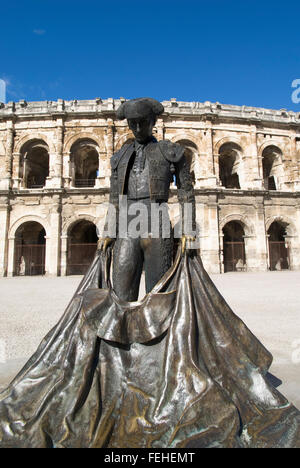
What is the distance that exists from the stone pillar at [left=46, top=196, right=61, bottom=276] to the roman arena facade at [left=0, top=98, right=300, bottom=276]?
0.18ft

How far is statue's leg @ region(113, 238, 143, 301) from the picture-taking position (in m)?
2.16

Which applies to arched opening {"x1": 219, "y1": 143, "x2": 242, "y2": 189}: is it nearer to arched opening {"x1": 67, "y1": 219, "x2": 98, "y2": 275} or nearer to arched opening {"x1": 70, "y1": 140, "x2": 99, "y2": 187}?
arched opening {"x1": 70, "y1": 140, "x2": 99, "y2": 187}

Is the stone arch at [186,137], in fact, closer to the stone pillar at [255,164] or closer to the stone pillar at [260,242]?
the stone pillar at [255,164]

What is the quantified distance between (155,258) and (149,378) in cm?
85

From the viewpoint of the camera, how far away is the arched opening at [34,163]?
16.5 metres

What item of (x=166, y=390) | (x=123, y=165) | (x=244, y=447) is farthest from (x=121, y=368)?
(x=123, y=165)

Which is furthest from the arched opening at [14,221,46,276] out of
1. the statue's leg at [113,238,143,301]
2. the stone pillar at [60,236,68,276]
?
the statue's leg at [113,238,143,301]

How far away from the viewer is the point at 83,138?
16391 millimetres

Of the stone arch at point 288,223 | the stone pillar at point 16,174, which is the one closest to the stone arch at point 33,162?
the stone pillar at point 16,174

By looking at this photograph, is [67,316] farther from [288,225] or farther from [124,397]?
[288,225]

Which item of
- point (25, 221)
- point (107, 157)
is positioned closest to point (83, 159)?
point (107, 157)

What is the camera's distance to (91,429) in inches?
60.4

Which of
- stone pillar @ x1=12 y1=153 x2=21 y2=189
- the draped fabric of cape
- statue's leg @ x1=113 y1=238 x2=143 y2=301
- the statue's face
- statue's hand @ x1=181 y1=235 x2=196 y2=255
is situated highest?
stone pillar @ x1=12 y1=153 x2=21 y2=189

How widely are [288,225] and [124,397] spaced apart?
18.0 m
